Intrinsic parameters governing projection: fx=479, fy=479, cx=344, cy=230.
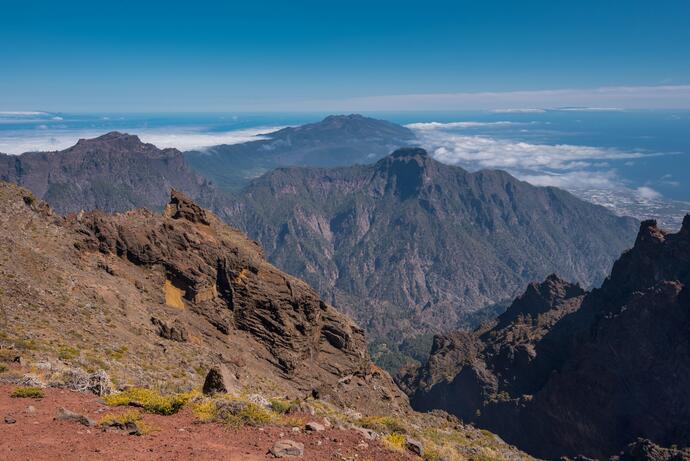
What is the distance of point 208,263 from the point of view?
54.8m

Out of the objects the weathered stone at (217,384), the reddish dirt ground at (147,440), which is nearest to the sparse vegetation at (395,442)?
the reddish dirt ground at (147,440)

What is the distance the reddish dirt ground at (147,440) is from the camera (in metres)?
16.3

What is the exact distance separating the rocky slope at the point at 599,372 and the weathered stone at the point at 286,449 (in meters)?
71.7

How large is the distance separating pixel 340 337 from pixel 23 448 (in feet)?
156

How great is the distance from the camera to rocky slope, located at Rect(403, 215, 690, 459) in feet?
321

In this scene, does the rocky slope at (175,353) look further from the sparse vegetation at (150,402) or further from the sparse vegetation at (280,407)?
the sparse vegetation at (280,407)

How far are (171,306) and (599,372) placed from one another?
96730 millimetres

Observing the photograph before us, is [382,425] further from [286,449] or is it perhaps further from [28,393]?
[28,393]

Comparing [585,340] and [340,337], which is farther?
[585,340]

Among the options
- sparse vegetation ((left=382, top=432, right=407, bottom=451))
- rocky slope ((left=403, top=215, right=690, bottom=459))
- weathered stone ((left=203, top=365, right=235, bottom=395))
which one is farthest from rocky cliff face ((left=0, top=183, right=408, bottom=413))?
rocky slope ((left=403, top=215, right=690, bottom=459))

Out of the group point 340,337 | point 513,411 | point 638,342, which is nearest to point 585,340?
point 638,342

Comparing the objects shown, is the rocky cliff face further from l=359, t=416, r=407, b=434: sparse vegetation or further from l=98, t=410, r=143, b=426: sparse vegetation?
l=359, t=416, r=407, b=434: sparse vegetation

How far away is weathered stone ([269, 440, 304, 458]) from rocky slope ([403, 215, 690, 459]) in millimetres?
71708

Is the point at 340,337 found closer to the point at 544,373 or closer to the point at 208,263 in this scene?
the point at 208,263
